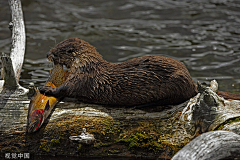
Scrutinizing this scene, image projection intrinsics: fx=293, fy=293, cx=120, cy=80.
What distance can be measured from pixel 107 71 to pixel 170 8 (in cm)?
868

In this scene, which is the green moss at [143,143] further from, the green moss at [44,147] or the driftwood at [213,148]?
the green moss at [44,147]

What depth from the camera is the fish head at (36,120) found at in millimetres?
4273

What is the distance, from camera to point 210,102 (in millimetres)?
4141

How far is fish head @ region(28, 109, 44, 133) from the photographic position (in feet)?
14.0

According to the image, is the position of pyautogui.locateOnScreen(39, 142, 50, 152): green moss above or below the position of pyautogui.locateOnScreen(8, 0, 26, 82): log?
below

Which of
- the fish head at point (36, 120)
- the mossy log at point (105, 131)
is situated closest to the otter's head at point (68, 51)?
the mossy log at point (105, 131)

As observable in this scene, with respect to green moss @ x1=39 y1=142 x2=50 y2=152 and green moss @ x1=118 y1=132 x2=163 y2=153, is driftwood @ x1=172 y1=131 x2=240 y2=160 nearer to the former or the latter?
green moss @ x1=118 y1=132 x2=163 y2=153

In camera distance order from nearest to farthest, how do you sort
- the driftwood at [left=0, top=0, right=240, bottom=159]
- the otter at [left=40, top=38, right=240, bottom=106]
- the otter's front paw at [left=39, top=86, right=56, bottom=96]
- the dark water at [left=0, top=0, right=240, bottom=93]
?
1. the driftwood at [left=0, top=0, right=240, bottom=159]
2. the otter at [left=40, top=38, right=240, bottom=106]
3. the otter's front paw at [left=39, top=86, right=56, bottom=96]
4. the dark water at [left=0, top=0, right=240, bottom=93]

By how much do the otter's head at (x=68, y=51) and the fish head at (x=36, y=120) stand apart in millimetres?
1026

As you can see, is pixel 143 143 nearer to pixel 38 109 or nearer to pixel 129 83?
pixel 129 83

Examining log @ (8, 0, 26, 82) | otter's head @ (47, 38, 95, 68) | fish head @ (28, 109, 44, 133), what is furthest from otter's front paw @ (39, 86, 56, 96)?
log @ (8, 0, 26, 82)

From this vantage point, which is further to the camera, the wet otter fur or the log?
the log

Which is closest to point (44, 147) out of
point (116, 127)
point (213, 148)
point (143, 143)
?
point (116, 127)

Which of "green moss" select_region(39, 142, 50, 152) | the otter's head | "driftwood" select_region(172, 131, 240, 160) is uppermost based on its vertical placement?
the otter's head
